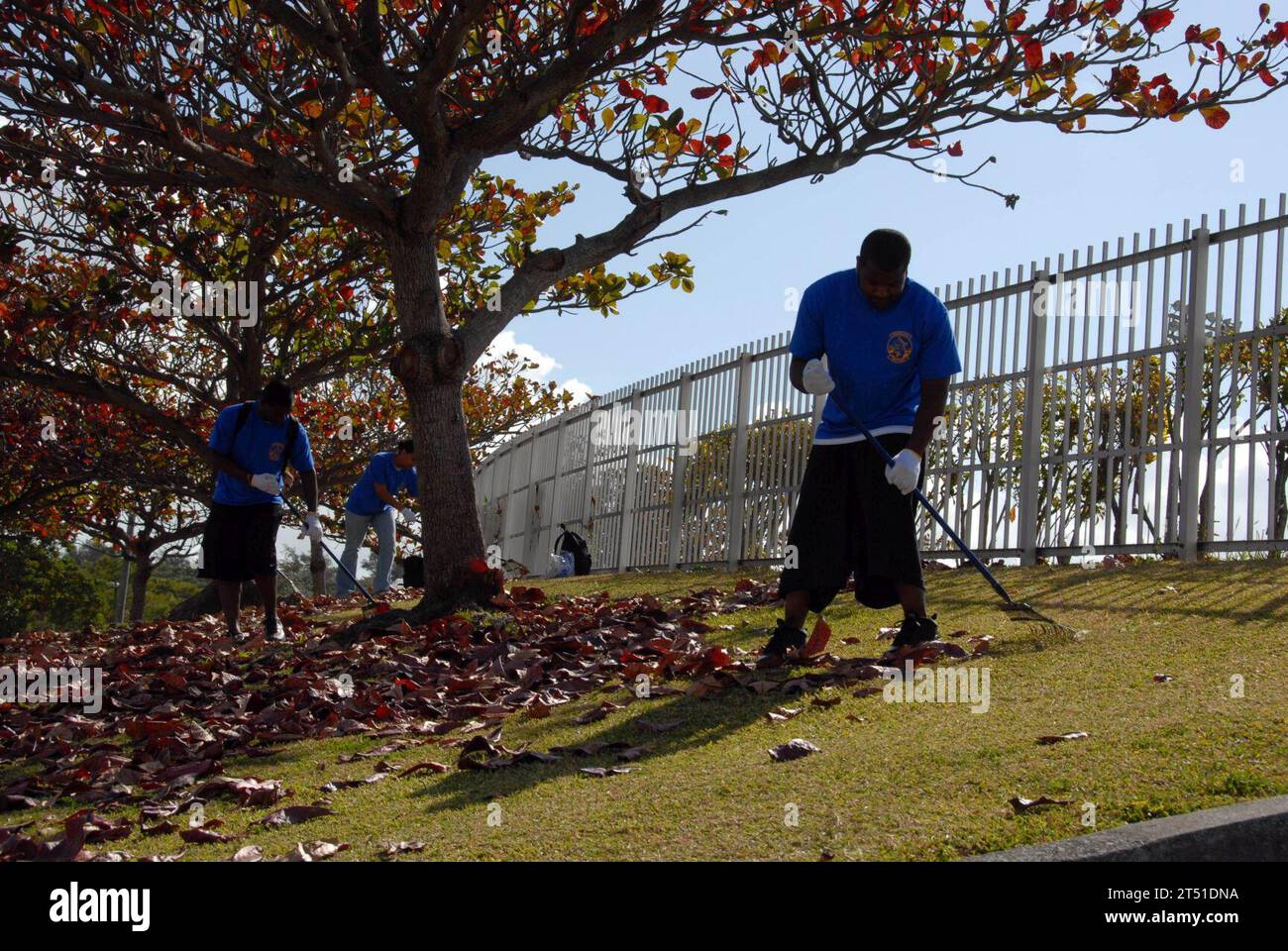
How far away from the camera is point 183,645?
9.69 m

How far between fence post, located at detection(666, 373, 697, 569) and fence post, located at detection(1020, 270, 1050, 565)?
5.06 m

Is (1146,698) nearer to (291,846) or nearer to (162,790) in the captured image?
(291,846)

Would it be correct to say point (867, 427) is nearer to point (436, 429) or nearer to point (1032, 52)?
point (436, 429)

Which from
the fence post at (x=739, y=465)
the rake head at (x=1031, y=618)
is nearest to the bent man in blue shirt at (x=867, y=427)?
the rake head at (x=1031, y=618)

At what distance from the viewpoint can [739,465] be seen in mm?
13328

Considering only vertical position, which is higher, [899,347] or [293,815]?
[899,347]

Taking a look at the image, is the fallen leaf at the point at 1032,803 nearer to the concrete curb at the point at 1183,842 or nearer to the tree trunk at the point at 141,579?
the concrete curb at the point at 1183,842

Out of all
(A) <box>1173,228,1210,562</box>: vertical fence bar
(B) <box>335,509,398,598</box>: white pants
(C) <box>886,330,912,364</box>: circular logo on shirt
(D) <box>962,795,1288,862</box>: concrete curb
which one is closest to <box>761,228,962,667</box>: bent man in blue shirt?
(C) <box>886,330,912,364</box>: circular logo on shirt

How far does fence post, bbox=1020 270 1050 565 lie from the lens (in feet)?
32.8

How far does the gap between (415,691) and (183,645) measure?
3.50m

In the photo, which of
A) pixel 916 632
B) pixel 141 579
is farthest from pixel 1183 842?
pixel 141 579

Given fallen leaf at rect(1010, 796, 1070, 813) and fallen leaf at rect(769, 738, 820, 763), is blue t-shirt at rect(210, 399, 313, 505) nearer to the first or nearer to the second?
fallen leaf at rect(769, 738, 820, 763)

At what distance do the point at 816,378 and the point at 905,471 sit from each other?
1.93 feet
